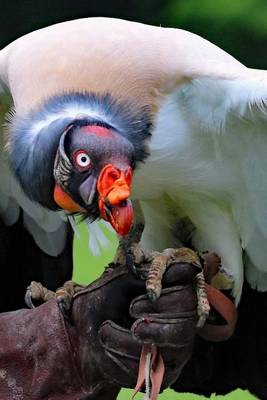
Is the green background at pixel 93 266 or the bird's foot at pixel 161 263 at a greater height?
the bird's foot at pixel 161 263

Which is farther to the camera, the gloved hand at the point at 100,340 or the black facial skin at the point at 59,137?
the gloved hand at the point at 100,340

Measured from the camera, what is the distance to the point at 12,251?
2326 millimetres

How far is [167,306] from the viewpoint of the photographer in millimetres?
1661

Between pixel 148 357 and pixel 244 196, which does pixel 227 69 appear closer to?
pixel 244 196

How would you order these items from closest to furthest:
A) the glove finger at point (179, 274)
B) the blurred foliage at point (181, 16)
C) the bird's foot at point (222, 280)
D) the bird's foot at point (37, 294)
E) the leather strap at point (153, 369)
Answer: the leather strap at point (153, 369) → the glove finger at point (179, 274) → the bird's foot at point (37, 294) → the bird's foot at point (222, 280) → the blurred foliage at point (181, 16)

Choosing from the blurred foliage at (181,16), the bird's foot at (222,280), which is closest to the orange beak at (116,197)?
the bird's foot at (222,280)

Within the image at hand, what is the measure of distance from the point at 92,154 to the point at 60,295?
332mm

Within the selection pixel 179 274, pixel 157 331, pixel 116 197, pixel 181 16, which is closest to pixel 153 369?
pixel 157 331

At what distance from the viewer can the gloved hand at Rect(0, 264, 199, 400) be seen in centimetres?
164

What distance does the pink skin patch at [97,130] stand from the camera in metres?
1.51

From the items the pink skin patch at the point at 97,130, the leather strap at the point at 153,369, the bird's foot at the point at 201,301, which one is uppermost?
the pink skin patch at the point at 97,130

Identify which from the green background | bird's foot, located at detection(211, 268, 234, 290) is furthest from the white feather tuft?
bird's foot, located at detection(211, 268, 234, 290)

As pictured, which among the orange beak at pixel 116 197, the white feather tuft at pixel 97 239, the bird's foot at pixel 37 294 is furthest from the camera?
the white feather tuft at pixel 97 239

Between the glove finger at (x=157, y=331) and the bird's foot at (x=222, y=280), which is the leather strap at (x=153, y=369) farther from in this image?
the bird's foot at (x=222, y=280)
